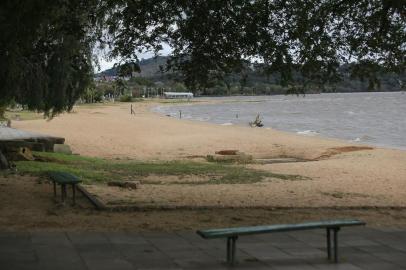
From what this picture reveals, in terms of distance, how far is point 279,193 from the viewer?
12.3 m

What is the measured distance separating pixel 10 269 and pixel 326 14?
5.53 meters

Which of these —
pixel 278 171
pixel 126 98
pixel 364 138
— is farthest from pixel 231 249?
pixel 126 98

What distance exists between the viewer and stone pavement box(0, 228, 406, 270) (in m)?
5.35

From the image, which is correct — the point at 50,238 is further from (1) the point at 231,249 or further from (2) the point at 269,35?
(2) the point at 269,35

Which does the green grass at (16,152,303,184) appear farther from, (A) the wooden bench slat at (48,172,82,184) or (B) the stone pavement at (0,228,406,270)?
(B) the stone pavement at (0,228,406,270)

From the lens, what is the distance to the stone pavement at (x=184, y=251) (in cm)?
535

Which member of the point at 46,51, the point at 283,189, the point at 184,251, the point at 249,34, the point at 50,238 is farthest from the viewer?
the point at 46,51

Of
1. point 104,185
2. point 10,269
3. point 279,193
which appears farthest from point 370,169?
point 10,269

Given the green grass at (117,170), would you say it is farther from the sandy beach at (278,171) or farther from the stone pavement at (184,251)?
the stone pavement at (184,251)

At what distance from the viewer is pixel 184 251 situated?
19.6 ft

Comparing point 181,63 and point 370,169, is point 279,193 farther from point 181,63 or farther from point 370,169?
point 370,169

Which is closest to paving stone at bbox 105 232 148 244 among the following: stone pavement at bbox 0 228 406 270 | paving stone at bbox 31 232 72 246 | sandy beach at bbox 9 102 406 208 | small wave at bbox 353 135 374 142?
stone pavement at bbox 0 228 406 270

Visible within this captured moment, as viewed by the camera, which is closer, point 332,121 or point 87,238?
point 87,238

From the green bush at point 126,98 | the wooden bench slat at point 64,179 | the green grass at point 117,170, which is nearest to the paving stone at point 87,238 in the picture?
the wooden bench slat at point 64,179
